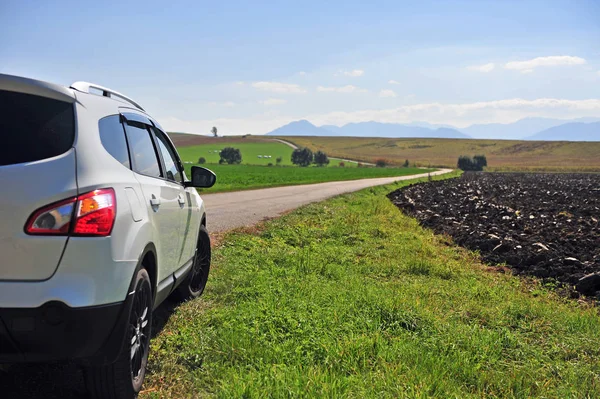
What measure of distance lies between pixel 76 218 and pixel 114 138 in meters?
0.89

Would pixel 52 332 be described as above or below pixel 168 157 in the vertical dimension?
below

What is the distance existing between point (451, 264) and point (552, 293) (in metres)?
1.70

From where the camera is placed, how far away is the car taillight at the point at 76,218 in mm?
2697

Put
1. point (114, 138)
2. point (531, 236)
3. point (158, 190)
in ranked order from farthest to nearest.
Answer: point (531, 236), point (158, 190), point (114, 138)

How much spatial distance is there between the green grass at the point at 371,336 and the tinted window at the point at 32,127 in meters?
1.71

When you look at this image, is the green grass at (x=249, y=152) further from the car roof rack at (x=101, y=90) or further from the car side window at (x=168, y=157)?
the car roof rack at (x=101, y=90)

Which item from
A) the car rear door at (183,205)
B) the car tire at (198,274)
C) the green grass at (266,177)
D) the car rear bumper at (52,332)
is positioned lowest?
the green grass at (266,177)

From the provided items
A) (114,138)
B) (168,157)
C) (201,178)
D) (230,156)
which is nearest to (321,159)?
(230,156)

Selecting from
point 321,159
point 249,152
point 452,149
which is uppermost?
point 452,149

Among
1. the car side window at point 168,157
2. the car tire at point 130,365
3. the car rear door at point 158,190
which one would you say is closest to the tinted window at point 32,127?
the car rear door at point 158,190

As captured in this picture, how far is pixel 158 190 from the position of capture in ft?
13.4

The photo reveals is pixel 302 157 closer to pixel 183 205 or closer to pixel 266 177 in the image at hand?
pixel 266 177

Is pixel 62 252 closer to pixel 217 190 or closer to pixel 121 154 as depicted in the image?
pixel 121 154

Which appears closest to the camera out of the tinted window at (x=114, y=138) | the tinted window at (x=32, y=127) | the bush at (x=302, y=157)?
the tinted window at (x=32, y=127)
